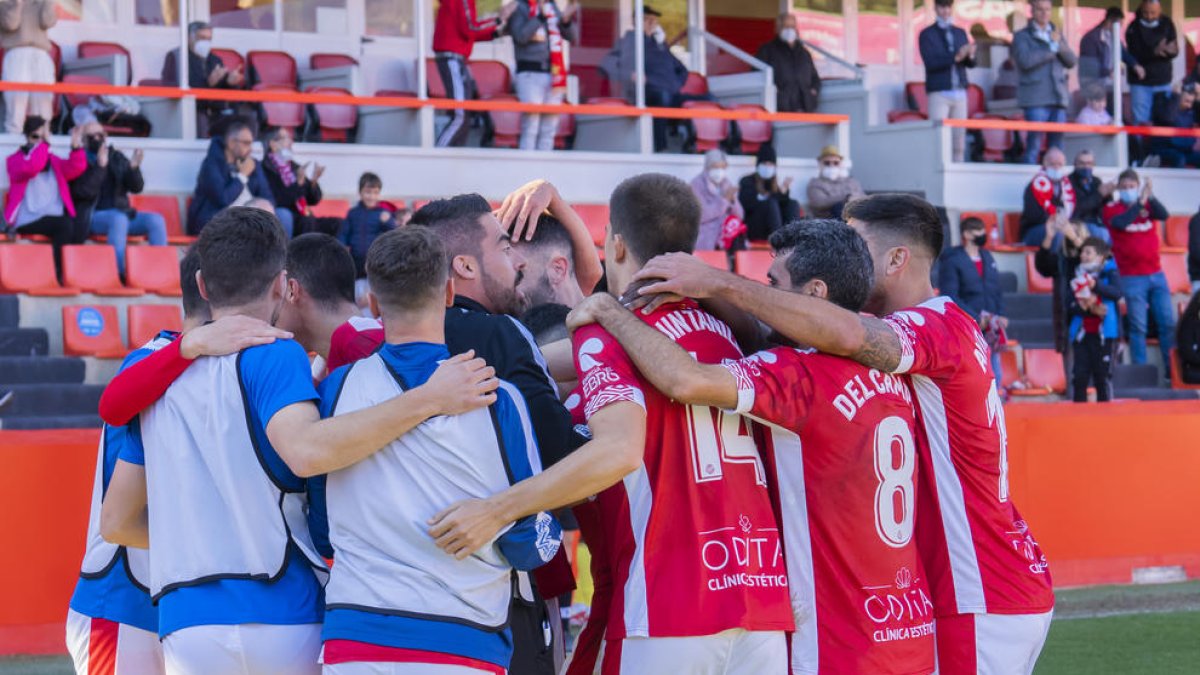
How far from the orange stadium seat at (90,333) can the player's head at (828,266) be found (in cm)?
1017

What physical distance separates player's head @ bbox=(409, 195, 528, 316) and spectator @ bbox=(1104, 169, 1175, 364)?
14091 millimetres

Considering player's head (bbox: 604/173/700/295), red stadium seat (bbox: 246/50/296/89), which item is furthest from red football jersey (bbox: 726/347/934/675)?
red stadium seat (bbox: 246/50/296/89)

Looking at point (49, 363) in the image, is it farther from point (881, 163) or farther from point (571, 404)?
point (881, 163)

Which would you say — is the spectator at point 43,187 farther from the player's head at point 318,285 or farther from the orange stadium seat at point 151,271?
the player's head at point 318,285

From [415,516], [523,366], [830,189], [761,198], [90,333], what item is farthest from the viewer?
[830,189]

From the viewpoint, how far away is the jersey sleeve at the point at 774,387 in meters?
3.93

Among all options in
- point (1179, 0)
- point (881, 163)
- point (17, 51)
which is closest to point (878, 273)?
point (17, 51)

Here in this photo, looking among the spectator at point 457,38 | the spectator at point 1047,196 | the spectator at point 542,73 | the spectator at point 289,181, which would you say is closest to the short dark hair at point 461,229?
the spectator at point 289,181

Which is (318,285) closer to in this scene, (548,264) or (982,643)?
(548,264)

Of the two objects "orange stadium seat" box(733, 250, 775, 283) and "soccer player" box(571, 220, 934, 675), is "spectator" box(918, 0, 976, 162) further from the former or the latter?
"soccer player" box(571, 220, 934, 675)

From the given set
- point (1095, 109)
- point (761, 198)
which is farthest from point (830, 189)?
point (1095, 109)

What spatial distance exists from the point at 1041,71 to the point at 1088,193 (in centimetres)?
274

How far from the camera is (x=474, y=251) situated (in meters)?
4.34

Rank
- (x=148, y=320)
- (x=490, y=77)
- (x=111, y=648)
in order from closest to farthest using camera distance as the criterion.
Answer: (x=111, y=648) < (x=148, y=320) < (x=490, y=77)
